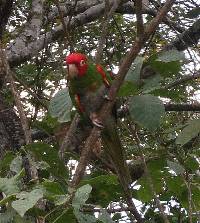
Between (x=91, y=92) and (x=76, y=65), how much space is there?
0.78ft

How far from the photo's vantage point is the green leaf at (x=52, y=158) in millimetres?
1847

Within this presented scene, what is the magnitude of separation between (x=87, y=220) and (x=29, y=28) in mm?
2885

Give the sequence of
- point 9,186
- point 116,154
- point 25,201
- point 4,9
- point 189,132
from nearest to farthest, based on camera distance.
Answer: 1. point 25,201
2. point 9,186
3. point 189,132
4. point 116,154
5. point 4,9

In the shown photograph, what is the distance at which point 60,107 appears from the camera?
79.3 inches

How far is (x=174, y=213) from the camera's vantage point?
330cm

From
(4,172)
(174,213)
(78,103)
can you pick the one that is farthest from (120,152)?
(174,213)

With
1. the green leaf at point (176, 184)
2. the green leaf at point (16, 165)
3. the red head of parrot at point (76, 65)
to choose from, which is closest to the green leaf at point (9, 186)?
the green leaf at point (16, 165)

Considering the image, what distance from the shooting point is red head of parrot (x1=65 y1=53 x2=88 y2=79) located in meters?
2.43

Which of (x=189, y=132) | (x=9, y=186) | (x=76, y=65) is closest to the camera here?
(x=9, y=186)

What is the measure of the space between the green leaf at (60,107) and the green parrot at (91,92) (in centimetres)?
30

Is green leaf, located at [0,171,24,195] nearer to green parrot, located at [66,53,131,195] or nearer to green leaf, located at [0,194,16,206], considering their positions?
green leaf, located at [0,194,16,206]

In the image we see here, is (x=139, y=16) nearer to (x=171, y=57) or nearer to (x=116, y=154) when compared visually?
(x=171, y=57)

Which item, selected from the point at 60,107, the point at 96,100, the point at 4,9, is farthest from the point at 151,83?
the point at 4,9

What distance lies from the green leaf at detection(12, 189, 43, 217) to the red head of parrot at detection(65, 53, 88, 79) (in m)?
1.17
